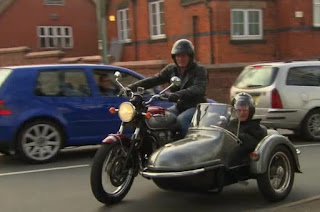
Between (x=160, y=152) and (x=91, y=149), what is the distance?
5.22 metres

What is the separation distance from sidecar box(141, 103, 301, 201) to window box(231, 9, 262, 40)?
52.7 ft

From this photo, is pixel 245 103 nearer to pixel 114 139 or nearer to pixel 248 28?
pixel 114 139

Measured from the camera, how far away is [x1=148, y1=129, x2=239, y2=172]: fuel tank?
5.33 metres

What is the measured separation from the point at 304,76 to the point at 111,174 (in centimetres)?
687

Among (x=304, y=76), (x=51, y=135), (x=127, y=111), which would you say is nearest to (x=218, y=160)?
(x=127, y=111)

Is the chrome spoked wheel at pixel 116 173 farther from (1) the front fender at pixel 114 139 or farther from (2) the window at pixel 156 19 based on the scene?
(2) the window at pixel 156 19

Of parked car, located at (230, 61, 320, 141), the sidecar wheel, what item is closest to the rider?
the sidecar wheel

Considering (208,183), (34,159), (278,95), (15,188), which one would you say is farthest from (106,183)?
(278,95)

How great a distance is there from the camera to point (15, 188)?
7066mm

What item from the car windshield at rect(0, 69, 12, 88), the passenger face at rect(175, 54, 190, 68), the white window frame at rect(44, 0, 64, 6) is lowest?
the car windshield at rect(0, 69, 12, 88)

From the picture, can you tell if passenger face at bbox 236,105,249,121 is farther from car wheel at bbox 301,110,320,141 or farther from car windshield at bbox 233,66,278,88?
car wheel at bbox 301,110,320,141

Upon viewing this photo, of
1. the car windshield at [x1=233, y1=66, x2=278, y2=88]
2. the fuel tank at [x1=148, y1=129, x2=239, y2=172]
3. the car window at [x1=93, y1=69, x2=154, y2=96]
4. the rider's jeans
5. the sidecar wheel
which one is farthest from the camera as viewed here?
the car windshield at [x1=233, y1=66, x2=278, y2=88]

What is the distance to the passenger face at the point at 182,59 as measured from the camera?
6.44 meters

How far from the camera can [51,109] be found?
8.97m
